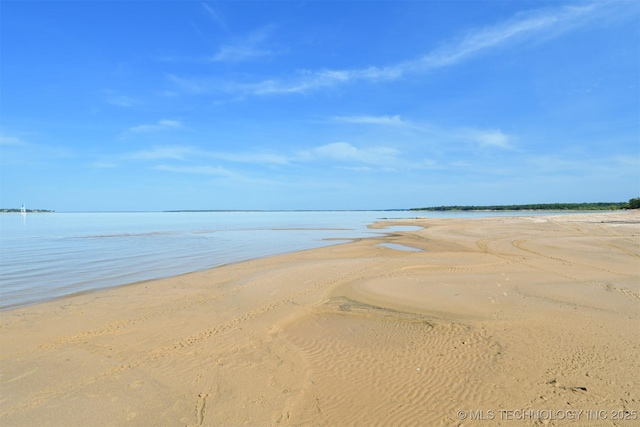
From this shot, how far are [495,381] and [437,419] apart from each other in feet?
4.54

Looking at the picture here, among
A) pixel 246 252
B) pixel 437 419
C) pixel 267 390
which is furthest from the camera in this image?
pixel 246 252

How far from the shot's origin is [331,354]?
234 inches

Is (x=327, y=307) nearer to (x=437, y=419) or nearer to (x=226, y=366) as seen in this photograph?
(x=226, y=366)

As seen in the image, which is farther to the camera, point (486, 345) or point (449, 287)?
point (449, 287)

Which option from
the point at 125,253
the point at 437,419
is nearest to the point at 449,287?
the point at 437,419

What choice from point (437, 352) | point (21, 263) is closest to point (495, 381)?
point (437, 352)

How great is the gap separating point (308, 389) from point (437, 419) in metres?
1.79

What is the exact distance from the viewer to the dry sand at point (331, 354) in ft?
13.9

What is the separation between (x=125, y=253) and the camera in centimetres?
1952

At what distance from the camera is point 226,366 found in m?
5.47

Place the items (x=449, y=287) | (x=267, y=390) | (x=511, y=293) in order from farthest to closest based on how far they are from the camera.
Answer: (x=449, y=287) → (x=511, y=293) → (x=267, y=390)

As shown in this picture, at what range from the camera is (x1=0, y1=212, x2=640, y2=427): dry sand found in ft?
13.9

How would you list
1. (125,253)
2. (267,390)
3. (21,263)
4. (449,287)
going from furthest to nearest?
(125,253) → (21,263) → (449,287) → (267,390)

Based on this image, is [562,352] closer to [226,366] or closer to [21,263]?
[226,366]
